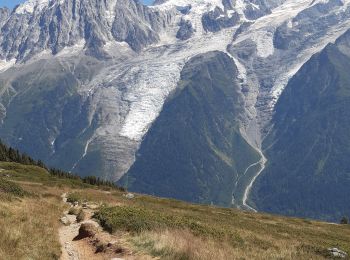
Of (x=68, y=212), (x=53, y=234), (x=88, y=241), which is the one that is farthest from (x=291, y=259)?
(x=68, y=212)

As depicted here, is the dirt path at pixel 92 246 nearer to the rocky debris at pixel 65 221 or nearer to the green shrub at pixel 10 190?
the rocky debris at pixel 65 221

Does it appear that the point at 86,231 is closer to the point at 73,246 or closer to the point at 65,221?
the point at 73,246

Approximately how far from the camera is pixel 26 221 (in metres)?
30.6

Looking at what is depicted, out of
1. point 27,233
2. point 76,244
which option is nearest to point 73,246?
point 76,244

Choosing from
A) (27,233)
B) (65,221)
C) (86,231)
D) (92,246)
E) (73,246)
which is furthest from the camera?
(65,221)

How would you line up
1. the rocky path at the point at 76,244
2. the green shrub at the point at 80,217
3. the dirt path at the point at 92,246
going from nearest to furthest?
the dirt path at the point at 92,246
the rocky path at the point at 76,244
the green shrub at the point at 80,217

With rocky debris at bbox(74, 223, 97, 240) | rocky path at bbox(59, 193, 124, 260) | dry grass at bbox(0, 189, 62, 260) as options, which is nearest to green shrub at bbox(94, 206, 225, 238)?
rocky path at bbox(59, 193, 124, 260)

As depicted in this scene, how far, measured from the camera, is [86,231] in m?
31.3

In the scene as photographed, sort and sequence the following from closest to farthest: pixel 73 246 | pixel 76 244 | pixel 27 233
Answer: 1. pixel 27 233
2. pixel 73 246
3. pixel 76 244

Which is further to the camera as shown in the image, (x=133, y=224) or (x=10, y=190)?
(x=10, y=190)

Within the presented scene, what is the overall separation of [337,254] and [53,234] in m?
15.9

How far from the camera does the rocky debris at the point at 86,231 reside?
30539 mm

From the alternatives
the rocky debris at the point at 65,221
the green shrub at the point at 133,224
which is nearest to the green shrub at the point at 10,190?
the rocky debris at the point at 65,221

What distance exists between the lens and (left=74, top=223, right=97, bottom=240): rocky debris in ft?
100
